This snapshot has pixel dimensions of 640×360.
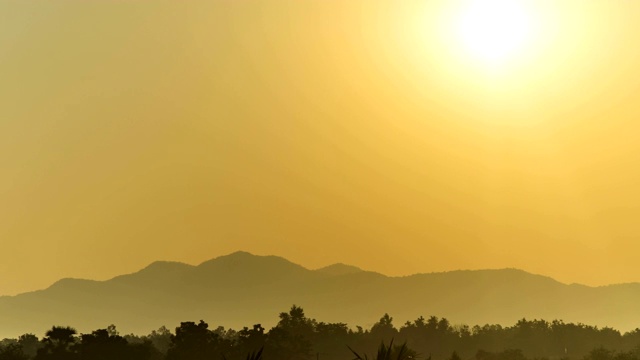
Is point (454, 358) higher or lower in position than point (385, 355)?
higher

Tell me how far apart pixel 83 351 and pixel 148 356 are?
51.8 ft

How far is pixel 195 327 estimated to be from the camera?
184m

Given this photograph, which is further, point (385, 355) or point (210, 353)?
point (210, 353)

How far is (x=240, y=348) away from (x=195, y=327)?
943 centimetres

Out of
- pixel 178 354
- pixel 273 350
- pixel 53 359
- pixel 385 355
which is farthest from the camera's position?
pixel 273 350

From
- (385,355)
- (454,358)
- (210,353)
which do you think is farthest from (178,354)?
(385,355)

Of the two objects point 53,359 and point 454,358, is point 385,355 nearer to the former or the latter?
point 53,359

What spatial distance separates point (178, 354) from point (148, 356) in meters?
6.23

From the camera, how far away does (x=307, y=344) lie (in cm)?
19962

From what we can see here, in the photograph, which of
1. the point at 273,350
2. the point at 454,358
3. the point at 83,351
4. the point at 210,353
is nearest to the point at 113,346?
the point at 83,351

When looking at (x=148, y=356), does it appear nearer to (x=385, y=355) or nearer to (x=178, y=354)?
(x=178, y=354)

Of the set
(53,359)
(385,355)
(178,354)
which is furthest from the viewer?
(178,354)

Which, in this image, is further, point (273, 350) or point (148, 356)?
point (273, 350)

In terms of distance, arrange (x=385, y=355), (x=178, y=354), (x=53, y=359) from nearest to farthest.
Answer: (x=385, y=355)
(x=53, y=359)
(x=178, y=354)
